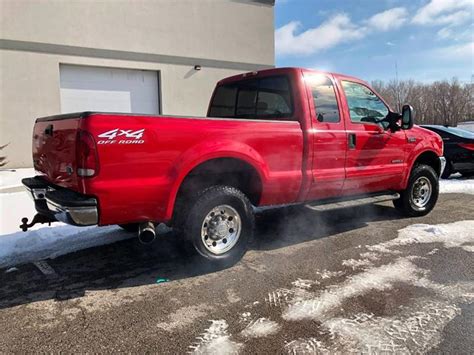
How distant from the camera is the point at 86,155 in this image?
3.36m

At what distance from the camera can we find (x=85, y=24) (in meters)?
13.4

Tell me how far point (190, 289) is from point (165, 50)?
12.7 metres

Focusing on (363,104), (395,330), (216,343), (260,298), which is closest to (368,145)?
(363,104)

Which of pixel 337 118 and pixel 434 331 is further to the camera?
pixel 337 118

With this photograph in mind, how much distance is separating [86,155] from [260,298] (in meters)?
1.91

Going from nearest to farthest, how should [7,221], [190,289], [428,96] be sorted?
[190,289] → [7,221] → [428,96]

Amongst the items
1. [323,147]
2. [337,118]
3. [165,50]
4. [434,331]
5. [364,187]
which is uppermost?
[165,50]

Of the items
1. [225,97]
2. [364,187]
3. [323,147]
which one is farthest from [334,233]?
[225,97]

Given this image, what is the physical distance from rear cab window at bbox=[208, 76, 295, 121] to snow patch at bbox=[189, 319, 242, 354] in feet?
8.74

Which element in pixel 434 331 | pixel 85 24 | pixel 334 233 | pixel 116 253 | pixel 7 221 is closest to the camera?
pixel 434 331

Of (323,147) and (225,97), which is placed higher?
(225,97)

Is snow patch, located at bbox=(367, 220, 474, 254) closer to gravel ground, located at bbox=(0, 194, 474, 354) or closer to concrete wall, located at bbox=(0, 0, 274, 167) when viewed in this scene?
gravel ground, located at bbox=(0, 194, 474, 354)

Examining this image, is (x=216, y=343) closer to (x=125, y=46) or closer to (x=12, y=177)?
(x=12, y=177)

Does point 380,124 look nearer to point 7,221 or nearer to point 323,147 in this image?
point 323,147
